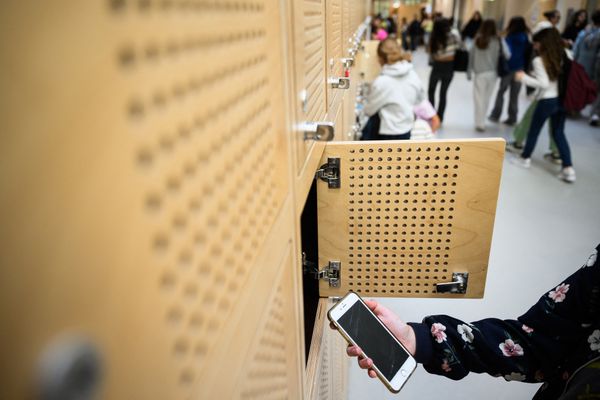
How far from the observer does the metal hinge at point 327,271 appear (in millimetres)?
1240

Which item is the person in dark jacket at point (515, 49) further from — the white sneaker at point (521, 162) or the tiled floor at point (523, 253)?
the white sneaker at point (521, 162)

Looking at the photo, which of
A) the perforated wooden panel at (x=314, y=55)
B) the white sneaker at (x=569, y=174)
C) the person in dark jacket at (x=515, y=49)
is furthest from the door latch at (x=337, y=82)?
the person in dark jacket at (x=515, y=49)

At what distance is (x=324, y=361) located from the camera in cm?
127

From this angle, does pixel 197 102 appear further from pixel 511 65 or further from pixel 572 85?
pixel 511 65

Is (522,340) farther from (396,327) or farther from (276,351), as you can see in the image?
(276,351)

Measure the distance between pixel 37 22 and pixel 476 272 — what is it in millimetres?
1275

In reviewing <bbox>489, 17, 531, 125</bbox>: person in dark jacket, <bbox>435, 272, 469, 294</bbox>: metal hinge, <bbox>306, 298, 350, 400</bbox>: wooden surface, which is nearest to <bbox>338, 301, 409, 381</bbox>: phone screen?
<bbox>306, 298, 350, 400</bbox>: wooden surface

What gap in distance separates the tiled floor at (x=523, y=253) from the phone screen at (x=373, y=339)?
1323 millimetres

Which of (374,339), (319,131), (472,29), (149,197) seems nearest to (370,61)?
(472,29)

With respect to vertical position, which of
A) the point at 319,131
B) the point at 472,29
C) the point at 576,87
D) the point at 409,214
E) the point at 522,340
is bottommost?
the point at 522,340

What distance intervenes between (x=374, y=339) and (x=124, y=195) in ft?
3.20

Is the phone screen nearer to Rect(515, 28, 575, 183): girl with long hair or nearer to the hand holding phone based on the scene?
the hand holding phone

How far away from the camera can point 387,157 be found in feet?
3.69

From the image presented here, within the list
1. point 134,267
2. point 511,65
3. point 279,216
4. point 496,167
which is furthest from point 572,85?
point 134,267
